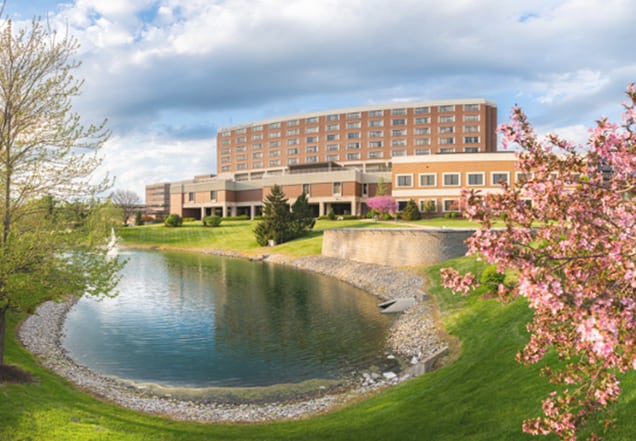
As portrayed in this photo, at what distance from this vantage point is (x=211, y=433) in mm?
12203

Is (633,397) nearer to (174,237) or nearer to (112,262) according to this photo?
(112,262)

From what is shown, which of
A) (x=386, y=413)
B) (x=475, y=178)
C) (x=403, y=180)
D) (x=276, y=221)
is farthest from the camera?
(x=403, y=180)

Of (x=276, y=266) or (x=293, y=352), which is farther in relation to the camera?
(x=276, y=266)

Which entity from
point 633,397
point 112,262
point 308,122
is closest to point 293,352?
point 112,262

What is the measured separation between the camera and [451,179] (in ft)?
256

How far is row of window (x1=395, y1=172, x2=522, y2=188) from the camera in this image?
75.2 m

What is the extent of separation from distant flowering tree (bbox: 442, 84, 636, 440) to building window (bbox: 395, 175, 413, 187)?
7527 centimetres

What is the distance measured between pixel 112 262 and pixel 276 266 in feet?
119

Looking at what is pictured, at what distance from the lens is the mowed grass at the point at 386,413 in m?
10.2

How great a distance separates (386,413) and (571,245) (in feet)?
28.2

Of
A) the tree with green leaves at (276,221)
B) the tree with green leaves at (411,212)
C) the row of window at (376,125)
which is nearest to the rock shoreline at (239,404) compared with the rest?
the tree with green leaves at (276,221)

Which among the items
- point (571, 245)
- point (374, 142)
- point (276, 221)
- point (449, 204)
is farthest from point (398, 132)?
point (571, 245)

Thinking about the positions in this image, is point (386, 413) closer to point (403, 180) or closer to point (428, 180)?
point (428, 180)

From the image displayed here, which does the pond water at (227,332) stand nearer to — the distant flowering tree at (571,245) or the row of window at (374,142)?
the distant flowering tree at (571,245)
